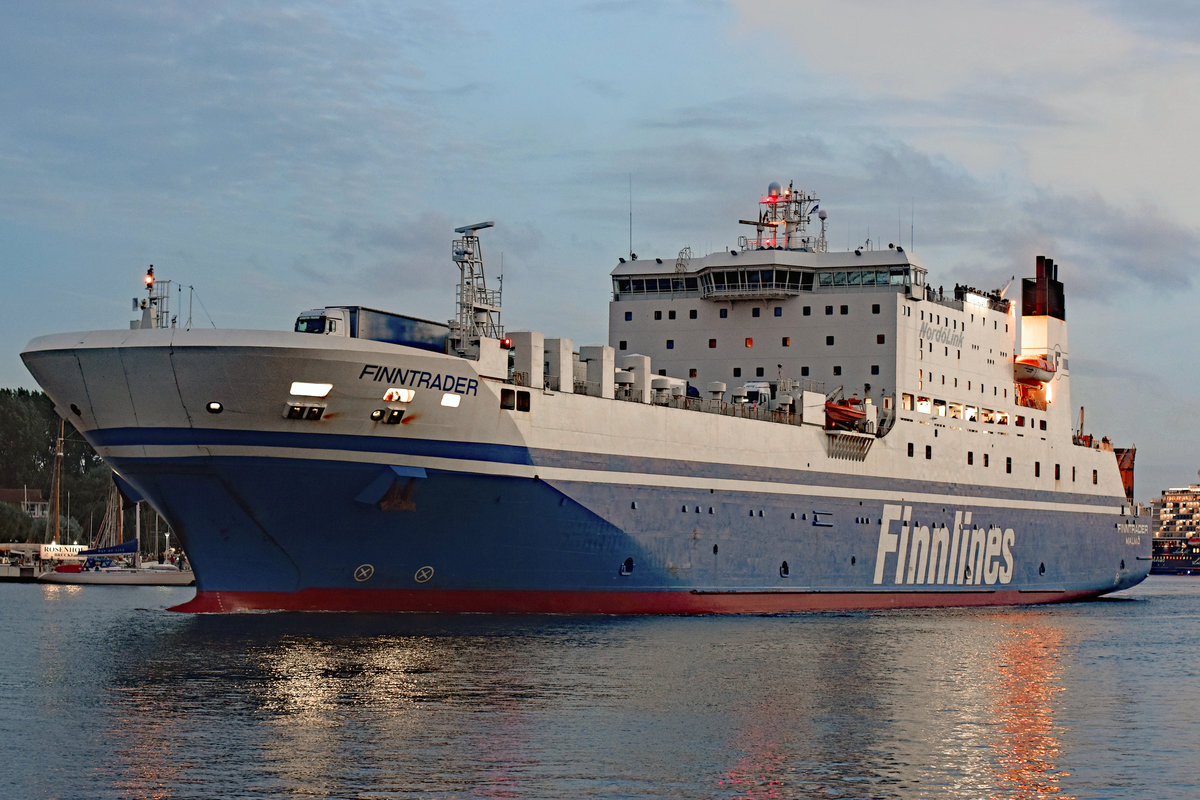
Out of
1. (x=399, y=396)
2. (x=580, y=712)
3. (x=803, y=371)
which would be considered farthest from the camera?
(x=803, y=371)

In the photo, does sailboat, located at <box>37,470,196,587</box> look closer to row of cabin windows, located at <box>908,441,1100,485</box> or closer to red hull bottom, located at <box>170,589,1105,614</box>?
row of cabin windows, located at <box>908,441,1100,485</box>

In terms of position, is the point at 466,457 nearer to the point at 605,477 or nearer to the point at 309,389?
the point at 309,389

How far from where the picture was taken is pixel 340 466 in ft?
103

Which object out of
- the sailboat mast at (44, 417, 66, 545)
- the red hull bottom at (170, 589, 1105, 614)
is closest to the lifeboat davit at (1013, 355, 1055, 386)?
the red hull bottom at (170, 589, 1105, 614)

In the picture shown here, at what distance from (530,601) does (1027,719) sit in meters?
14.8

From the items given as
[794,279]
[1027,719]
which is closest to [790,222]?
[794,279]

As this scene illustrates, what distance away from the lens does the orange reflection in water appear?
57.5 feet

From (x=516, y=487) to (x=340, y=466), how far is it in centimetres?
440

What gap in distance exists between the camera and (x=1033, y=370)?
54.4 meters

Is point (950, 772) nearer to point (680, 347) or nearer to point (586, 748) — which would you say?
point (586, 748)

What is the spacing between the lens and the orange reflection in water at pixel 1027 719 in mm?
17531

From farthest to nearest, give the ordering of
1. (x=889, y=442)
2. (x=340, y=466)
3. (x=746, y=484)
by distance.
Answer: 1. (x=889, y=442)
2. (x=746, y=484)
3. (x=340, y=466)

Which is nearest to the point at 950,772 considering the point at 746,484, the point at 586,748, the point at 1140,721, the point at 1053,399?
the point at 586,748

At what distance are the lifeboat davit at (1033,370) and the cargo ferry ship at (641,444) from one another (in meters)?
0.13
